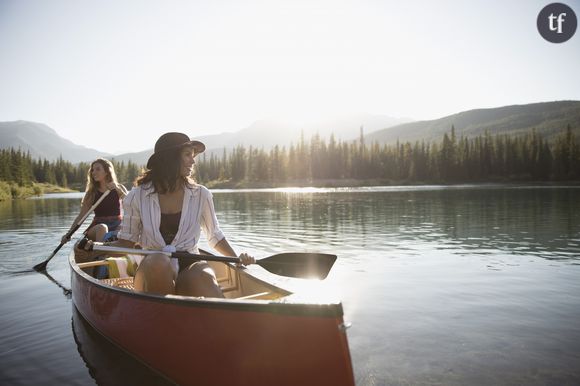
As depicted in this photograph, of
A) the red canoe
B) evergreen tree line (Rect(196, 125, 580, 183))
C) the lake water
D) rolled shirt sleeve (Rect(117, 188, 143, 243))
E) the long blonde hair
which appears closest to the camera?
the red canoe

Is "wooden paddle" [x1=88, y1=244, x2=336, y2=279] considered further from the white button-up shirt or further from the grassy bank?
the grassy bank

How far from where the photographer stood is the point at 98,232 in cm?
1029

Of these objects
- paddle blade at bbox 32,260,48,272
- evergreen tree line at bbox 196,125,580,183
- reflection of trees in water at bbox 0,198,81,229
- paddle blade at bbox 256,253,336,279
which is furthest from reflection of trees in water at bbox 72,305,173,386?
evergreen tree line at bbox 196,125,580,183

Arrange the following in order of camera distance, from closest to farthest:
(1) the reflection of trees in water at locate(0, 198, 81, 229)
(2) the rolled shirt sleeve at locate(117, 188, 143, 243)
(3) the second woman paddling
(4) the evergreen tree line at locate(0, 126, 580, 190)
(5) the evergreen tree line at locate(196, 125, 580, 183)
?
1. (2) the rolled shirt sleeve at locate(117, 188, 143, 243)
2. (3) the second woman paddling
3. (1) the reflection of trees in water at locate(0, 198, 81, 229)
4. (4) the evergreen tree line at locate(0, 126, 580, 190)
5. (5) the evergreen tree line at locate(196, 125, 580, 183)

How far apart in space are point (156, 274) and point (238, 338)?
1475 mm

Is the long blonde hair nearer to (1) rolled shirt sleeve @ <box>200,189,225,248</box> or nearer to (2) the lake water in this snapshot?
(2) the lake water

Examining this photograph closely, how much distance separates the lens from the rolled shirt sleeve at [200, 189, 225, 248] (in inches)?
223

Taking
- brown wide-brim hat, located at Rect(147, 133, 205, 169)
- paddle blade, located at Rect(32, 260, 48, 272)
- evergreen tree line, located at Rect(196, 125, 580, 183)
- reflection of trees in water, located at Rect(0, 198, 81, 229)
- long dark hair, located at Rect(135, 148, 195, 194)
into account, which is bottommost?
paddle blade, located at Rect(32, 260, 48, 272)

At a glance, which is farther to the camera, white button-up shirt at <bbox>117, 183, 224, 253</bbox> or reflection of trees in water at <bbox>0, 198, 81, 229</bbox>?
reflection of trees in water at <bbox>0, 198, 81, 229</bbox>

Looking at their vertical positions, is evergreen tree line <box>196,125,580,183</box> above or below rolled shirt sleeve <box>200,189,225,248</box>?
above

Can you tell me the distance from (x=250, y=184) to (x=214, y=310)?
123721mm

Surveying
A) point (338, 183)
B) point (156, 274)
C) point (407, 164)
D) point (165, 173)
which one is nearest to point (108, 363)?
point (156, 274)

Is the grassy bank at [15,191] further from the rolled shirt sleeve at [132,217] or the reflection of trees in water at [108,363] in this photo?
the rolled shirt sleeve at [132,217]

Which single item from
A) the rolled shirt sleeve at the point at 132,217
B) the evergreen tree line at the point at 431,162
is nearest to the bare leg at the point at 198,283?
the rolled shirt sleeve at the point at 132,217
